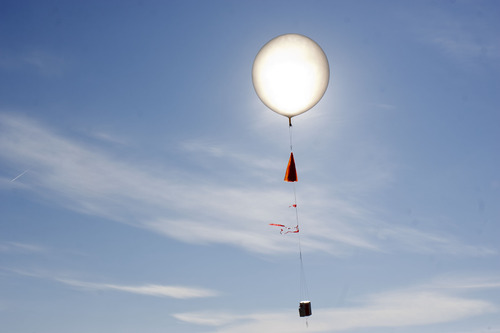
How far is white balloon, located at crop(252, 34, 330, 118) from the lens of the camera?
60.0 ft

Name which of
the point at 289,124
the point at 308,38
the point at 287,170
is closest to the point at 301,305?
the point at 287,170

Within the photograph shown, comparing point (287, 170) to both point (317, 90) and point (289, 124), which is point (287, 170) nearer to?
point (289, 124)

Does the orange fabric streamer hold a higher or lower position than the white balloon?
lower

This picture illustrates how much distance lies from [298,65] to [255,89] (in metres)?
2.10

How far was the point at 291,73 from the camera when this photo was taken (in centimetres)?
1825

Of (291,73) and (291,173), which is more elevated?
(291,73)

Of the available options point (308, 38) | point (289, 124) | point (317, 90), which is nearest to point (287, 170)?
point (289, 124)

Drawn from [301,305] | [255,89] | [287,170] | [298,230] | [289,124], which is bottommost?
[301,305]

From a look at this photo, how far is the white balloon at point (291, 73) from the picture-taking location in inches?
720

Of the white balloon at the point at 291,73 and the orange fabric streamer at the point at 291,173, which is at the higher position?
the white balloon at the point at 291,73

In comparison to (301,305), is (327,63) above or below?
above

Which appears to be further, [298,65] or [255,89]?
[255,89]

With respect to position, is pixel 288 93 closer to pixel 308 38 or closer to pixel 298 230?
pixel 308 38

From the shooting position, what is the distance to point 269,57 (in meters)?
18.6
